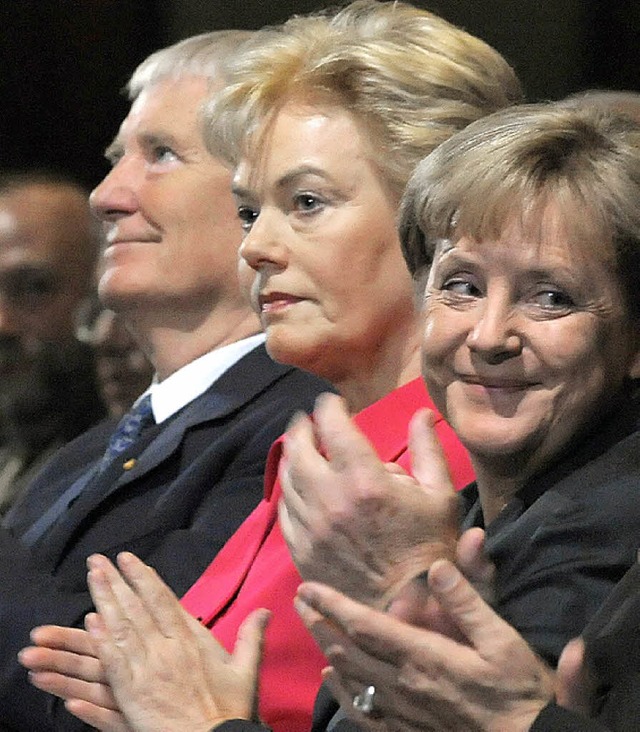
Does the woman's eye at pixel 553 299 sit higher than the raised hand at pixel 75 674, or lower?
higher

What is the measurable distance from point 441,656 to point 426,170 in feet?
2.05

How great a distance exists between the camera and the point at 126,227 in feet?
9.19

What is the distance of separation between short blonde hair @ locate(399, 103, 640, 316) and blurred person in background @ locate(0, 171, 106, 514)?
252 centimetres

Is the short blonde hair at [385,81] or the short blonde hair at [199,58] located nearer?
the short blonde hair at [385,81]

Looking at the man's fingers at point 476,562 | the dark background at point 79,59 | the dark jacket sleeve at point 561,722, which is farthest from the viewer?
the dark background at point 79,59

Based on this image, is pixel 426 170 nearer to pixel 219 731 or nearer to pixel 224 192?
pixel 219 731

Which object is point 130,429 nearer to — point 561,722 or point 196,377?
point 196,377

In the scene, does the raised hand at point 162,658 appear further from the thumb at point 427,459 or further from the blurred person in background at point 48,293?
the blurred person in background at point 48,293

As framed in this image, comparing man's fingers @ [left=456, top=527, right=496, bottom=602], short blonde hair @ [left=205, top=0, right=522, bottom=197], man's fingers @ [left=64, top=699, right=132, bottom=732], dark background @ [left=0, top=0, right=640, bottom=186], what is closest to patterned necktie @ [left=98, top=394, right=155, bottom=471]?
short blonde hair @ [left=205, top=0, right=522, bottom=197]

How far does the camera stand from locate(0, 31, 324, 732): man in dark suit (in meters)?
2.44

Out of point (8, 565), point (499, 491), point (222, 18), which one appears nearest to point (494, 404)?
point (499, 491)

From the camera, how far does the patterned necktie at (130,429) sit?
9.23 ft

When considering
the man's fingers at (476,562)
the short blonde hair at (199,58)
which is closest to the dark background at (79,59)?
the short blonde hair at (199,58)

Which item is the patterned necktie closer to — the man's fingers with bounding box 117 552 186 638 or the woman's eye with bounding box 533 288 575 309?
the man's fingers with bounding box 117 552 186 638
